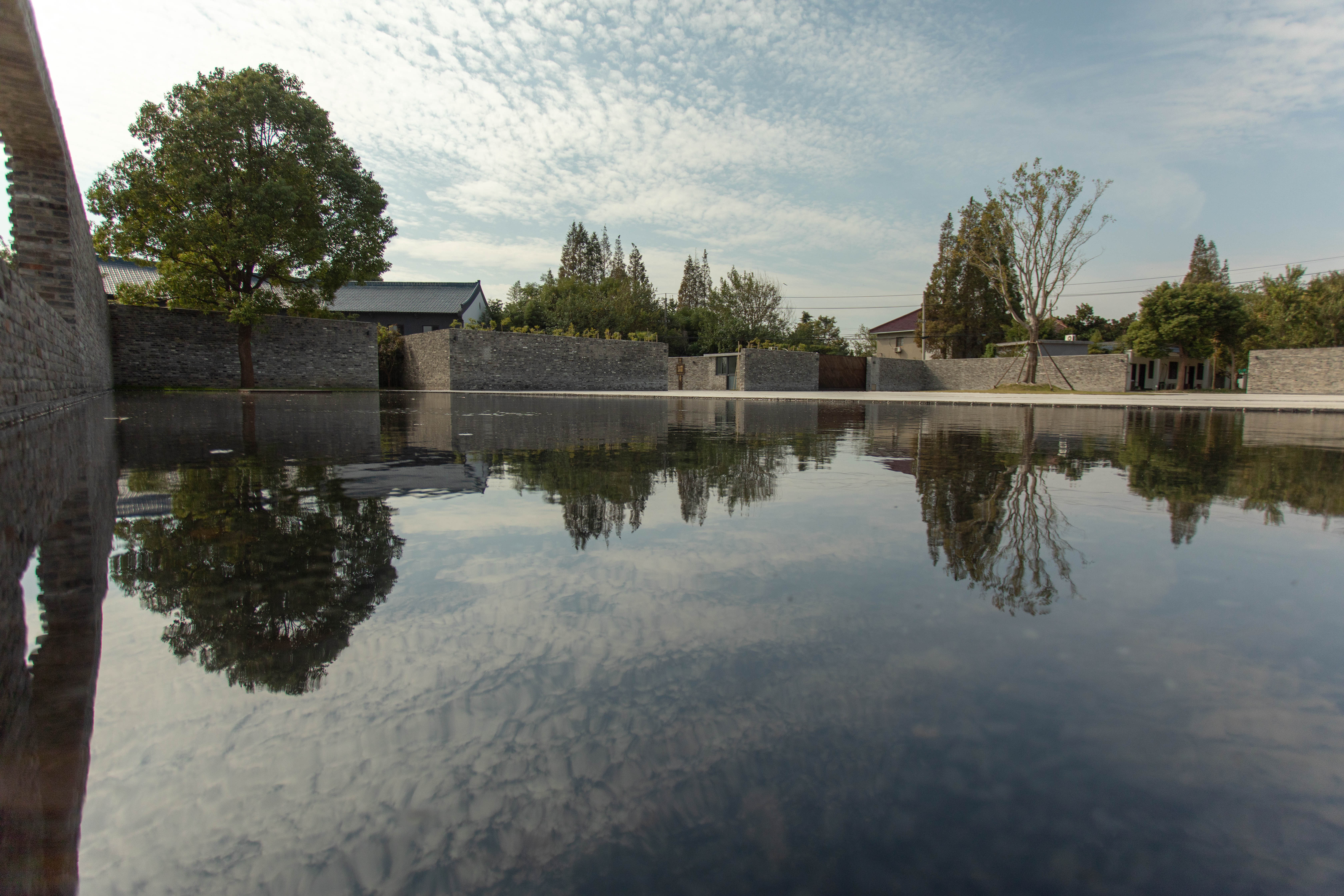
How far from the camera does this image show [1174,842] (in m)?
0.85

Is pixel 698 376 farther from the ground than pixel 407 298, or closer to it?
closer to it

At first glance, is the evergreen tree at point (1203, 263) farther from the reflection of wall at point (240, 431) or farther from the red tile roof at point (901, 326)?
the reflection of wall at point (240, 431)

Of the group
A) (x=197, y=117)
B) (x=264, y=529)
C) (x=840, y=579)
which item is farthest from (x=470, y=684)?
(x=197, y=117)

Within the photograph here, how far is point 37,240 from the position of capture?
8.59m

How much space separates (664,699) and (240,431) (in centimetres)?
707

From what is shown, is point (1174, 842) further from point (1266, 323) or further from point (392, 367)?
point (1266, 323)

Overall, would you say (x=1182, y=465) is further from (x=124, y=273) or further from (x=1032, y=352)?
(x=124, y=273)

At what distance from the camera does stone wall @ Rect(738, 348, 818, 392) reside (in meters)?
28.1

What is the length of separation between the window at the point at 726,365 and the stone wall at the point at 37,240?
70.9 feet

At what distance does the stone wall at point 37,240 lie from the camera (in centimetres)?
562

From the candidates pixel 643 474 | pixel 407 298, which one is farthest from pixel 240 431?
pixel 407 298

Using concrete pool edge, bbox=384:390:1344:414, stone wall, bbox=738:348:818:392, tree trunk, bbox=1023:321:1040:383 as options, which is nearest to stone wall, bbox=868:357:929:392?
stone wall, bbox=738:348:818:392

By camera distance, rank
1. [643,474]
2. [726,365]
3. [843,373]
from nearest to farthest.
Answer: [643,474] < [726,365] < [843,373]

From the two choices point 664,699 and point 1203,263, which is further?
point 1203,263
